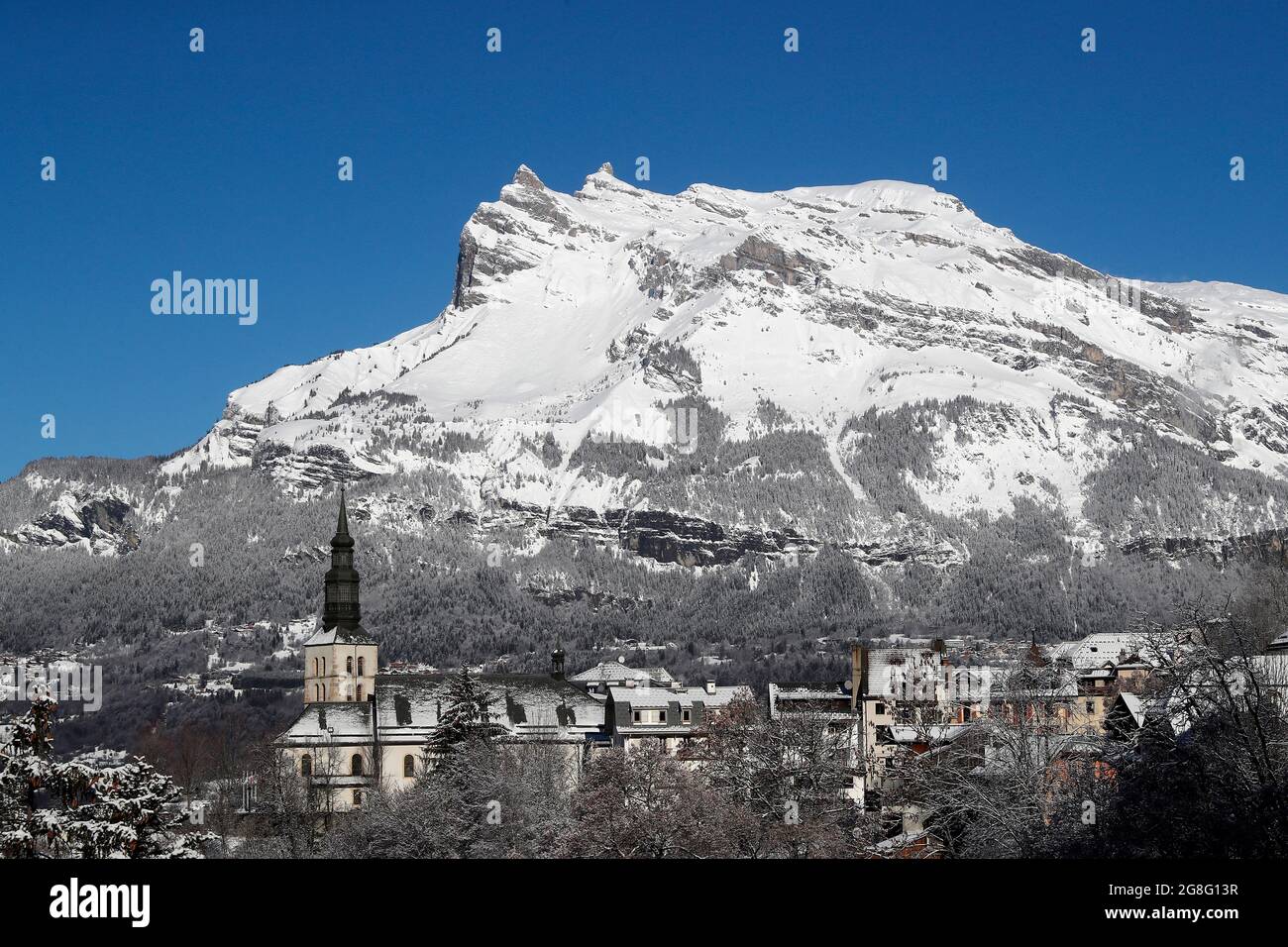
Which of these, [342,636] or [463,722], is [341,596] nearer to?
[342,636]

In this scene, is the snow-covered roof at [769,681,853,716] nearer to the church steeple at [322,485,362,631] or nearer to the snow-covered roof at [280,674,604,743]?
the snow-covered roof at [280,674,604,743]

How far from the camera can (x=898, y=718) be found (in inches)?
4980

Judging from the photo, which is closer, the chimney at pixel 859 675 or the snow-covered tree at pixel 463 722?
the snow-covered tree at pixel 463 722

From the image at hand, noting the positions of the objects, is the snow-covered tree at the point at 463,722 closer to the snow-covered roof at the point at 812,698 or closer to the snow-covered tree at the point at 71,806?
the snow-covered roof at the point at 812,698

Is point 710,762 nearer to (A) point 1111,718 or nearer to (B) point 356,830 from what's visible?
(B) point 356,830

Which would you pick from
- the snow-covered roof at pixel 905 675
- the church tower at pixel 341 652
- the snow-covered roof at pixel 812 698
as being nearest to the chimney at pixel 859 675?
the snow-covered roof at pixel 905 675

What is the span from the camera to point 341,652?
162 m

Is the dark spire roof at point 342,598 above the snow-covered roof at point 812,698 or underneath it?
above

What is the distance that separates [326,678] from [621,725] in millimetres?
30319

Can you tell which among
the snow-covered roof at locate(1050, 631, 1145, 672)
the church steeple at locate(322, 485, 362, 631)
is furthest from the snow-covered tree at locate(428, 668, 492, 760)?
the snow-covered roof at locate(1050, 631, 1145, 672)

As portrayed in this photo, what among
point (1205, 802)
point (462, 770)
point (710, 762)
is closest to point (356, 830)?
point (462, 770)

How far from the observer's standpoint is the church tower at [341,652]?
531 feet

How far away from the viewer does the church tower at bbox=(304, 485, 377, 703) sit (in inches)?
6368

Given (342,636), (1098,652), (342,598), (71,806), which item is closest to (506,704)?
(342,636)
